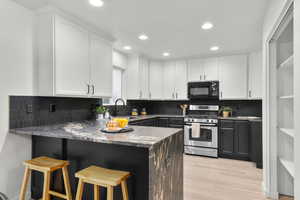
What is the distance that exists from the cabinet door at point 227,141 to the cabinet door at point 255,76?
95cm

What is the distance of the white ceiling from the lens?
193 centimetres

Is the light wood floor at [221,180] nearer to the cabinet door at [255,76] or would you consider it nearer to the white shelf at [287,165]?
the white shelf at [287,165]

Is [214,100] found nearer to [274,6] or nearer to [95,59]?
[274,6]

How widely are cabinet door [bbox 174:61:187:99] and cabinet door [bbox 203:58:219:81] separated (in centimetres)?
53

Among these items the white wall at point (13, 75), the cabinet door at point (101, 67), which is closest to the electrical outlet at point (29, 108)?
the white wall at point (13, 75)

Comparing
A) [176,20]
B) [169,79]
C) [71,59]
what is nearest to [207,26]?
[176,20]

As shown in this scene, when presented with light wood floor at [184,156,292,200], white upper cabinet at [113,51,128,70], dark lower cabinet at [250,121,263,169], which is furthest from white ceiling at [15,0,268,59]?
light wood floor at [184,156,292,200]

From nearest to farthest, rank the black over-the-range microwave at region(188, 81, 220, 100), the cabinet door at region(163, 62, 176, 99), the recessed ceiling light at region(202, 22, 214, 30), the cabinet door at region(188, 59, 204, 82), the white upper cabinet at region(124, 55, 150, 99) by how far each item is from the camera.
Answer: the recessed ceiling light at region(202, 22, 214, 30), the white upper cabinet at region(124, 55, 150, 99), the black over-the-range microwave at region(188, 81, 220, 100), the cabinet door at region(188, 59, 204, 82), the cabinet door at region(163, 62, 176, 99)

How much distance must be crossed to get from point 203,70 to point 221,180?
2610 mm

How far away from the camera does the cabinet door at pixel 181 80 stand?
14.6ft

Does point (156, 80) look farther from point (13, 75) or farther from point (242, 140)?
point (13, 75)

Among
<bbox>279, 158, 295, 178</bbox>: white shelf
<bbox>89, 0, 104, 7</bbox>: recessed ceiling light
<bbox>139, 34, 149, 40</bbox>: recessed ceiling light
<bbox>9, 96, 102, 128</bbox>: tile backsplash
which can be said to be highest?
<bbox>139, 34, 149, 40</bbox>: recessed ceiling light

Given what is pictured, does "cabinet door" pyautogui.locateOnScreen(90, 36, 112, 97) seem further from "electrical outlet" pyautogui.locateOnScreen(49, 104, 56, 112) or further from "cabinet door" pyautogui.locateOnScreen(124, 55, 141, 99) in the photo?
"cabinet door" pyautogui.locateOnScreen(124, 55, 141, 99)

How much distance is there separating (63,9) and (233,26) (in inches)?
92.3
